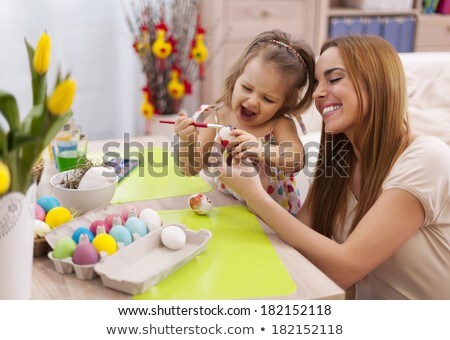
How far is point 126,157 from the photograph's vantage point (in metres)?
1.59

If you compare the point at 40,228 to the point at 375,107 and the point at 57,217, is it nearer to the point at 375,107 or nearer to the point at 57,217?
the point at 57,217

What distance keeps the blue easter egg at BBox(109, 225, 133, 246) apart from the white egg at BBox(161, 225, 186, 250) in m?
0.06

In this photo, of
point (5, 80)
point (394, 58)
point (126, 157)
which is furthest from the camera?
point (5, 80)

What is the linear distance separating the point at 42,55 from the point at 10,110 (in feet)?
0.30

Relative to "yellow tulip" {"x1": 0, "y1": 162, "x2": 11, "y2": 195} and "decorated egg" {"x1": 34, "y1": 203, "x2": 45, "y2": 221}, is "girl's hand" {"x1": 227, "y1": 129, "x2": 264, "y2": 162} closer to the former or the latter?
"decorated egg" {"x1": 34, "y1": 203, "x2": 45, "y2": 221}

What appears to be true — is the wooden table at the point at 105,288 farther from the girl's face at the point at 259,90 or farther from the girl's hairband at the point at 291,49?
the girl's hairband at the point at 291,49

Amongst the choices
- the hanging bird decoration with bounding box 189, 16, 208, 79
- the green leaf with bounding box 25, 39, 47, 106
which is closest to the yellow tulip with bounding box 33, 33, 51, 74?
the green leaf with bounding box 25, 39, 47, 106

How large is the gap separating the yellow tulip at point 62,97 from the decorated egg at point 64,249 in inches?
11.7

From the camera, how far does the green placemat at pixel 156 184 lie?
4.40ft

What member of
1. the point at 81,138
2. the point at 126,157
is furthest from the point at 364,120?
the point at 81,138
